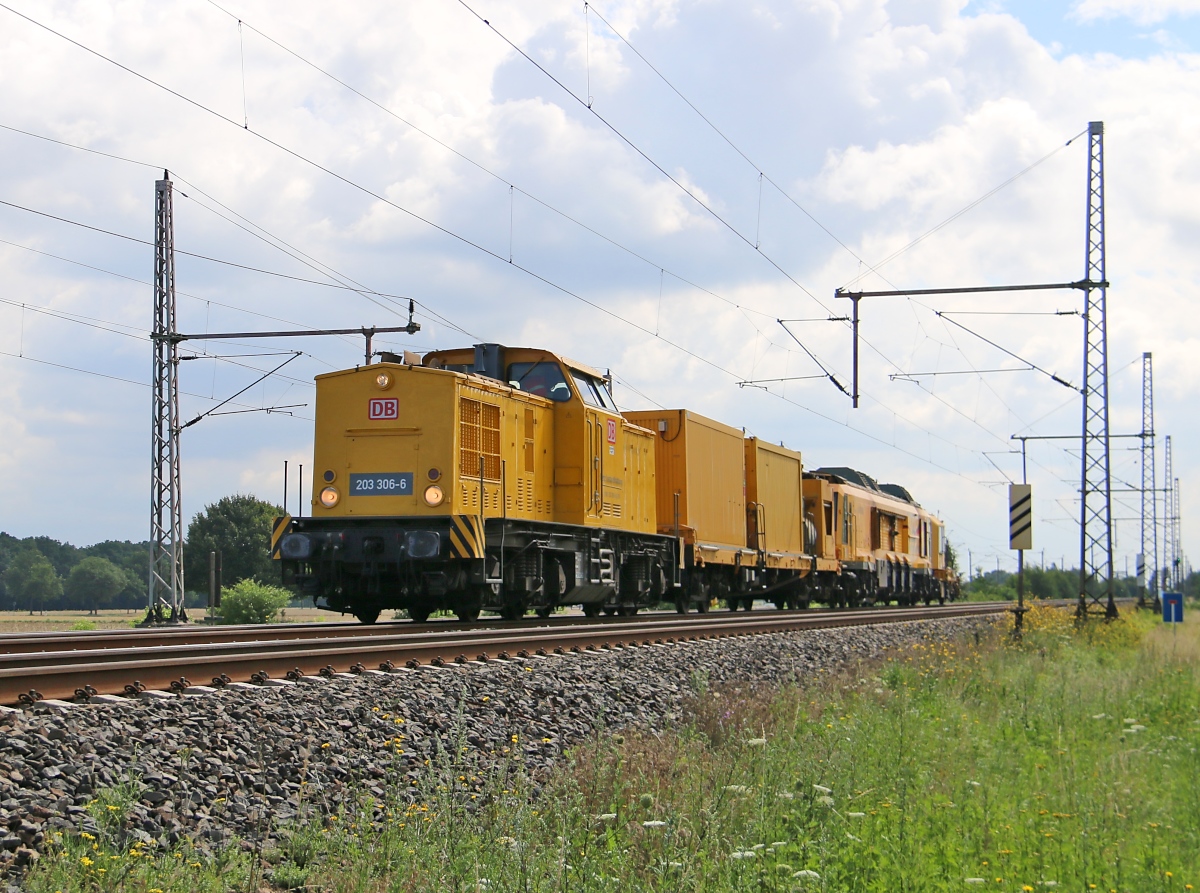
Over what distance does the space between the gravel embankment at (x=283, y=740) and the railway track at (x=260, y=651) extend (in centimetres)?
49

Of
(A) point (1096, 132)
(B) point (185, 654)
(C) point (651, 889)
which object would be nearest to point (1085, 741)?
(C) point (651, 889)

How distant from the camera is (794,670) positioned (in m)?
11.9

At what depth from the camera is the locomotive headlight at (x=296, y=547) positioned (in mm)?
14000

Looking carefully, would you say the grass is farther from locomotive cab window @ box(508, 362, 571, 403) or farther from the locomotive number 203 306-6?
locomotive cab window @ box(508, 362, 571, 403)

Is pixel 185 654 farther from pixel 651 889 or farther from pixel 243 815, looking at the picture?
pixel 651 889

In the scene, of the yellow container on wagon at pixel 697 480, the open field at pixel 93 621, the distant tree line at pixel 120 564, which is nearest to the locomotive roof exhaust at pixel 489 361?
the yellow container on wagon at pixel 697 480

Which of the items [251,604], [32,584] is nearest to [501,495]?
[251,604]

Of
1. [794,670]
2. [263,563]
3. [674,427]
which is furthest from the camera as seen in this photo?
[263,563]

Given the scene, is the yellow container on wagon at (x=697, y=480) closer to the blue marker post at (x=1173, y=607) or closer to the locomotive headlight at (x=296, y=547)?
the locomotive headlight at (x=296, y=547)

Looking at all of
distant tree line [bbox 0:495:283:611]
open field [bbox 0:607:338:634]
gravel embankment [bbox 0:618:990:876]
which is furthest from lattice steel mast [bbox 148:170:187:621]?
distant tree line [bbox 0:495:283:611]

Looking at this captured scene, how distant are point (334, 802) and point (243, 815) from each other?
58 centimetres

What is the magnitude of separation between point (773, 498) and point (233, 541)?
4856 centimetres

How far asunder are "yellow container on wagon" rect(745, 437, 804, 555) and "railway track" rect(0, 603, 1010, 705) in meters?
8.33

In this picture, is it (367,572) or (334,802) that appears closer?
(334,802)
